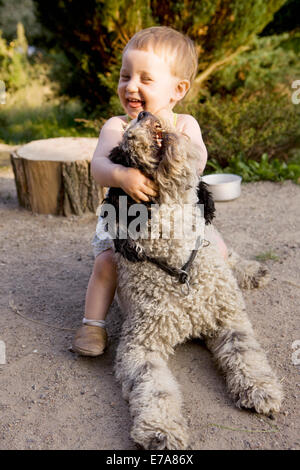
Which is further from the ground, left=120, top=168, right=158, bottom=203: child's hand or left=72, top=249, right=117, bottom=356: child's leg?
left=120, top=168, right=158, bottom=203: child's hand

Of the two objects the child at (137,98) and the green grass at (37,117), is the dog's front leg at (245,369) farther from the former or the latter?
the green grass at (37,117)

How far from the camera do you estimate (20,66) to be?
30.3 ft

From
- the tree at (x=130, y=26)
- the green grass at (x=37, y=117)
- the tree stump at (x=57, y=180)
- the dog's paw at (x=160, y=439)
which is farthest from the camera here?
the green grass at (x=37, y=117)

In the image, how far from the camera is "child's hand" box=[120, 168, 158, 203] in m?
2.02

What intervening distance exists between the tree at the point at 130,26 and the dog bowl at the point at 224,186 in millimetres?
2382

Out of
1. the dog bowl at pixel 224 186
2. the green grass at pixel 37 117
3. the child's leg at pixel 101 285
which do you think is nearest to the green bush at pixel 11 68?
the green grass at pixel 37 117

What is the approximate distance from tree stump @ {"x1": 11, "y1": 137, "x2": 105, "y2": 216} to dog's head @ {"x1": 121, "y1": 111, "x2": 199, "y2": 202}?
2569mm

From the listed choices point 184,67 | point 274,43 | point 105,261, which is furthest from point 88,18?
point 105,261

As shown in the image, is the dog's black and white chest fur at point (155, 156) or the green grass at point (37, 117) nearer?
the dog's black and white chest fur at point (155, 156)

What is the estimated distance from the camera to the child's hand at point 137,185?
79.4 inches

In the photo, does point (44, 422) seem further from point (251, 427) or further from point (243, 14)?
point (243, 14)

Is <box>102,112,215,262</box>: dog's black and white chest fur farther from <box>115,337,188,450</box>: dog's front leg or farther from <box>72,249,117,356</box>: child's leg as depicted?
<box>115,337,188,450</box>: dog's front leg

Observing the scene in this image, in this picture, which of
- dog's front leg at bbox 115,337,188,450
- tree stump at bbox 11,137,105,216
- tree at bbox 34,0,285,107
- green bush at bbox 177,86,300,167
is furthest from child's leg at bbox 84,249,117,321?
tree at bbox 34,0,285,107

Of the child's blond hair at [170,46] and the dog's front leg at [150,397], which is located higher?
the child's blond hair at [170,46]
